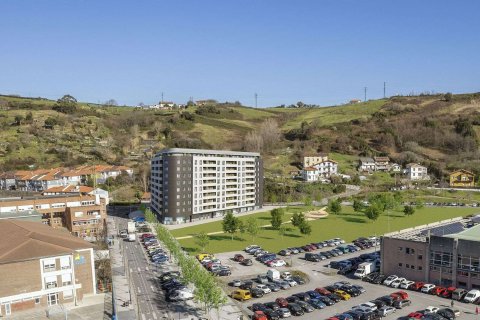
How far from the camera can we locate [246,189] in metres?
79.5

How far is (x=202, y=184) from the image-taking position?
70.9m

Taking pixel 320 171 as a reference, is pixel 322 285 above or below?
below

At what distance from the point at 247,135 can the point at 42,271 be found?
11135 centimetres

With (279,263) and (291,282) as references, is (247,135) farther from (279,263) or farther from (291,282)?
(291,282)

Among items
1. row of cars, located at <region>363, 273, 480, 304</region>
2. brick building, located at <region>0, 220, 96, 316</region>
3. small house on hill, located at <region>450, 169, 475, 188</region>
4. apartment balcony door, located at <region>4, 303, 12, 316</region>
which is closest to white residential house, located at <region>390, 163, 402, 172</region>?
small house on hill, located at <region>450, 169, 475, 188</region>

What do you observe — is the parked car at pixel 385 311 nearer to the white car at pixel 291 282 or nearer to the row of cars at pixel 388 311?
the row of cars at pixel 388 311

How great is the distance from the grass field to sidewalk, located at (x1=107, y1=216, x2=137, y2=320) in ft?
27.4

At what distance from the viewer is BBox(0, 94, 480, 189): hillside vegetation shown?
114562 mm

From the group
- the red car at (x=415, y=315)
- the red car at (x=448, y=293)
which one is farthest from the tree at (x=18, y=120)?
the red car at (x=415, y=315)

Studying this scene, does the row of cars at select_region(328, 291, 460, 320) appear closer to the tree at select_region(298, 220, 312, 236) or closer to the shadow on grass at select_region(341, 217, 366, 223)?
the tree at select_region(298, 220, 312, 236)

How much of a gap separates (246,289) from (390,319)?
12.0 metres

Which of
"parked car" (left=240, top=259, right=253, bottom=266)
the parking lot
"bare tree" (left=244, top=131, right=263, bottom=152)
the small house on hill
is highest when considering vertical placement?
"bare tree" (left=244, top=131, right=263, bottom=152)

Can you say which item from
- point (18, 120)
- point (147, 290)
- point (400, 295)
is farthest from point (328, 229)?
point (18, 120)

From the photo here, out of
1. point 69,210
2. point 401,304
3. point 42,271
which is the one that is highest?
point 69,210
